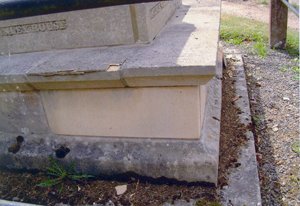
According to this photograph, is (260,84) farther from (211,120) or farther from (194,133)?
(194,133)

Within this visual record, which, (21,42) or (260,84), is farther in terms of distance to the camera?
(260,84)

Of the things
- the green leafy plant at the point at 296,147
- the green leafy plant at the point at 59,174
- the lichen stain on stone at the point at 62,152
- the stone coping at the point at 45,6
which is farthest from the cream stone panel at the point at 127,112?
the stone coping at the point at 45,6

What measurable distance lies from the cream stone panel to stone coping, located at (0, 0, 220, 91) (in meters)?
0.08

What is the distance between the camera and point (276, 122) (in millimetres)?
2871

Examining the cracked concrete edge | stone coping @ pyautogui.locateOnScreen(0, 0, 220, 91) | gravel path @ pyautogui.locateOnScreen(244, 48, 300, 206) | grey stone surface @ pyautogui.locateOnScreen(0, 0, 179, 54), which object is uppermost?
grey stone surface @ pyautogui.locateOnScreen(0, 0, 179, 54)

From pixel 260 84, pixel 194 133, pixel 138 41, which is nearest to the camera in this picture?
pixel 194 133

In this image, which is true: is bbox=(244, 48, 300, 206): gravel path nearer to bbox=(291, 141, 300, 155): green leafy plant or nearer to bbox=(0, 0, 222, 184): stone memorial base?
bbox=(291, 141, 300, 155): green leafy plant

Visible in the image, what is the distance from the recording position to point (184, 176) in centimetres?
197

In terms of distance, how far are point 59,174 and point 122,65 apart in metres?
0.89

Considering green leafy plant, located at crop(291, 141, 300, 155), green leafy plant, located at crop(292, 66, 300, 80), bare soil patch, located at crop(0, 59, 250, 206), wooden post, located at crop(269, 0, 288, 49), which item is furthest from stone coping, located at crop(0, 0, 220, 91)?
wooden post, located at crop(269, 0, 288, 49)

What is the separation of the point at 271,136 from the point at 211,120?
2.42 feet

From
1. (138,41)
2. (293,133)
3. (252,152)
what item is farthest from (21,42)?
(293,133)

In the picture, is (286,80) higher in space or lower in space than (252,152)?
lower

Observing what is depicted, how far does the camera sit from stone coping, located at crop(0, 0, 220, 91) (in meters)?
1.73
